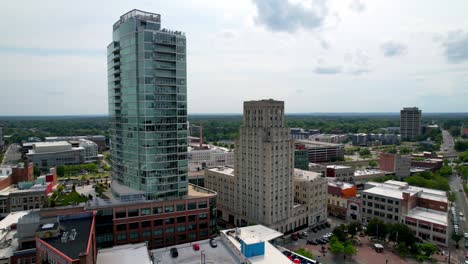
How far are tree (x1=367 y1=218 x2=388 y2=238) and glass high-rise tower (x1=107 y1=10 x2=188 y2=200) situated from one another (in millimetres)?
60002

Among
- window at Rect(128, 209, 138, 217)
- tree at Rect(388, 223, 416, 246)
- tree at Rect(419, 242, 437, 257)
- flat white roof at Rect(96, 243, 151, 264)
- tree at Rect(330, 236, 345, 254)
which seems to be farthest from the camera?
tree at Rect(388, 223, 416, 246)

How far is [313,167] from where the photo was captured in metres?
199

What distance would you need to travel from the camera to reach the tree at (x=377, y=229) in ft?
334

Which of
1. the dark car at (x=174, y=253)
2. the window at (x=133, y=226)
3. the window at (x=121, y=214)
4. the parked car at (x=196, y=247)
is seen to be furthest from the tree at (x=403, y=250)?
the window at (x=121, y=214)

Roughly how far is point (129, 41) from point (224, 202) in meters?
69.0

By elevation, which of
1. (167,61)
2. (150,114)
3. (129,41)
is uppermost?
(129,41)

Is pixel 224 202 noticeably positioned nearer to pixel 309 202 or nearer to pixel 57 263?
pixel 309 202

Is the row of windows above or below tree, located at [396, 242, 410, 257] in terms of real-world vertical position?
above

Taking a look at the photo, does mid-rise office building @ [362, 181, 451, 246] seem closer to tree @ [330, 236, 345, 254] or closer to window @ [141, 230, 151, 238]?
tree @ [330, 236, 345, 254]

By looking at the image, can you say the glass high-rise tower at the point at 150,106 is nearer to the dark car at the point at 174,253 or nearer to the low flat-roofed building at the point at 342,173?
the dark car at the point at 174,253

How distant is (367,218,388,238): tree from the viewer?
102m

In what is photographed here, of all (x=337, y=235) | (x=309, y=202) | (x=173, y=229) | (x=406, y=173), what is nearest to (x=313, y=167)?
(x=406, y=173)

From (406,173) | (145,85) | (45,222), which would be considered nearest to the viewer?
(45,222)

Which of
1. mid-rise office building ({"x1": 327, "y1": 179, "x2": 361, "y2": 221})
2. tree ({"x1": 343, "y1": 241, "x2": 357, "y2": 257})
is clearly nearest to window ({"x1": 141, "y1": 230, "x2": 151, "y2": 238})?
tree ({"x1": 343, "y1": 241, "x2": 357, "y2": 257})
